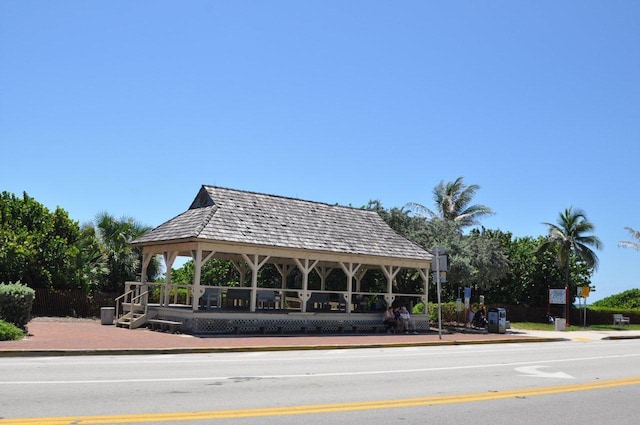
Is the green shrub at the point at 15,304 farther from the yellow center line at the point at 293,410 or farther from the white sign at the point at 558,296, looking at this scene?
the white sign at the point at 558,296

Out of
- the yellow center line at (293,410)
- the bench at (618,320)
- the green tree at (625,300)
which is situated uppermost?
the green tree at (625,300)

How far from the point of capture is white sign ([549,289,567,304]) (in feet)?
137

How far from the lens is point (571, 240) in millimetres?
47812

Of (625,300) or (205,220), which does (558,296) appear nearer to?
(205,220)

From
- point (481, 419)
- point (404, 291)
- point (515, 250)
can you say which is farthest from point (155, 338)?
point (515, 250)

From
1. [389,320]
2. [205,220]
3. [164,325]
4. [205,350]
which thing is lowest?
[205,350]

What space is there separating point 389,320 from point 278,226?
21.2 feet

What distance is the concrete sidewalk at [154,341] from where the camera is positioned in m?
15.7

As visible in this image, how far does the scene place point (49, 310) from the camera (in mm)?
28922

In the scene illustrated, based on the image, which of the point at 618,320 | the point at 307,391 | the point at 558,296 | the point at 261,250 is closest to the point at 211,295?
the point at 261,250

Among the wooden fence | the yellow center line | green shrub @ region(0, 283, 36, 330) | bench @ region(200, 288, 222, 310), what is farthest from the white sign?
green shrub @ region(0, 283, 36, 330)

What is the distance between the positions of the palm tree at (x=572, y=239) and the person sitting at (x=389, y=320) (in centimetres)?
2341

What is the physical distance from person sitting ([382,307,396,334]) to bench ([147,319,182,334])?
9.34 metres

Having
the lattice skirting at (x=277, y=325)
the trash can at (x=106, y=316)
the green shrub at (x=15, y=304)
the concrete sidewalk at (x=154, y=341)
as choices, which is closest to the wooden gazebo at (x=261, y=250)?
the lattice skirting at (x=277, y=325)
